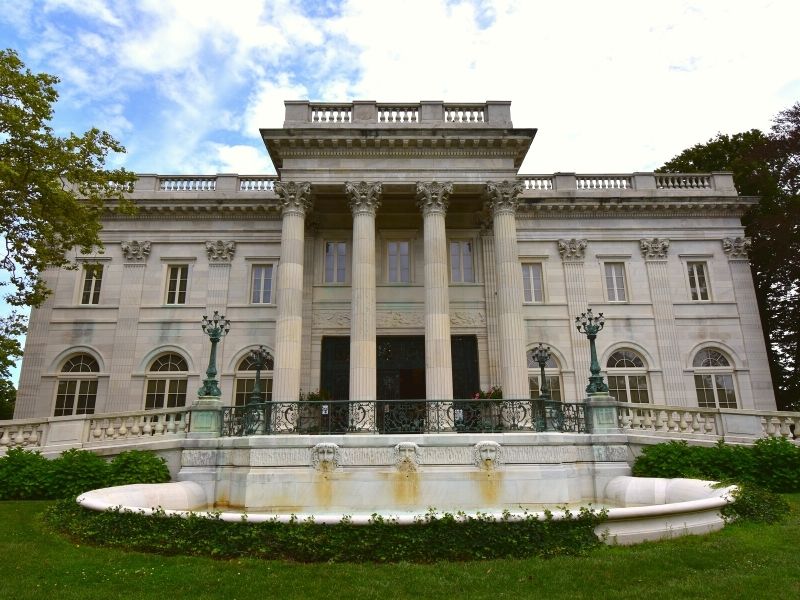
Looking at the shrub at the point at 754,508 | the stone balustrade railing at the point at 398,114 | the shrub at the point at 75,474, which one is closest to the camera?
the shrub at the point at 754,508

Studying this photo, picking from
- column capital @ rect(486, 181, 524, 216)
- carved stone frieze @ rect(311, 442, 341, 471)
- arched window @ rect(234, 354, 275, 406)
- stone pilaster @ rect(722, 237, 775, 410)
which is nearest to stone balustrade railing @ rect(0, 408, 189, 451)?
carved stone frieze @ rect(311, 442, 341, 471)

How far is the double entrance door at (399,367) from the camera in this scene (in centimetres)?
2370

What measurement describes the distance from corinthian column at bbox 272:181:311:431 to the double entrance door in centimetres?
331

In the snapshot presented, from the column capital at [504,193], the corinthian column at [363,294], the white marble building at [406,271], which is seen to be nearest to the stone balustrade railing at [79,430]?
the corinthian column at [363,294]

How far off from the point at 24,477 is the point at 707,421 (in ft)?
59.2

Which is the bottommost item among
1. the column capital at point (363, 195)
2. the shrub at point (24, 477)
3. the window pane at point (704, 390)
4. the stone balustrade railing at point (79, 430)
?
the shrub at point (24, 477)

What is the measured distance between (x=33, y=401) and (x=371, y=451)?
1929 cm

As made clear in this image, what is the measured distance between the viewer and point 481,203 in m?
25.3

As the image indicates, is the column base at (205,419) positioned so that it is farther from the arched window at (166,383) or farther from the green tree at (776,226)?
the green tree at (776,226)

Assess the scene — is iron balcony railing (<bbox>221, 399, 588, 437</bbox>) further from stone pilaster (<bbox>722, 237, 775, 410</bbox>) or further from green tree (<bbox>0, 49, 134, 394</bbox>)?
stone pilaster (<bbox>722, 237, 775, 410</bbox>)

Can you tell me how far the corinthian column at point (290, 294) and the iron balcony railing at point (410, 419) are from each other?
4.30m

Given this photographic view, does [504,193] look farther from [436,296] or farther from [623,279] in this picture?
[623,279]

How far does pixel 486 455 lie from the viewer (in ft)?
41.5

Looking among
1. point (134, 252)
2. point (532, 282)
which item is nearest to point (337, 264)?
point (532, 282)
